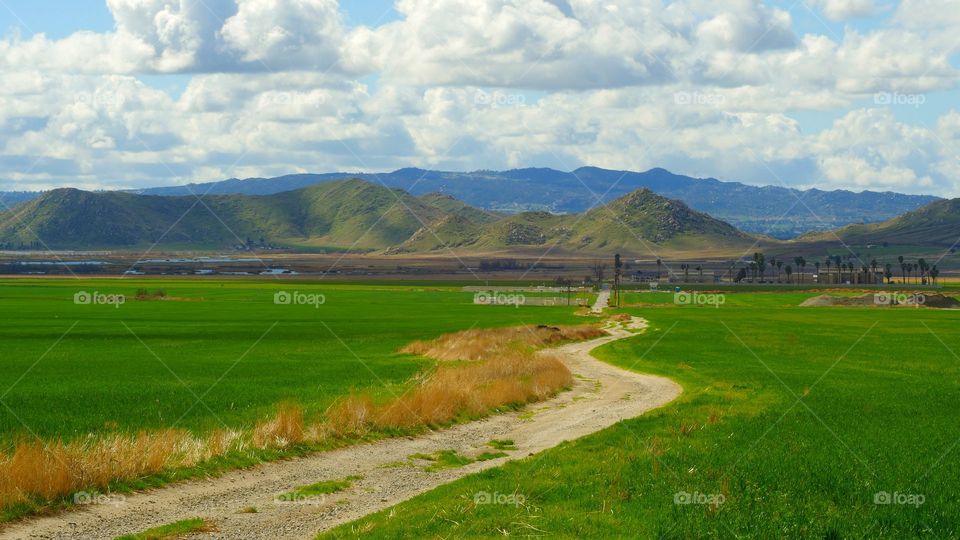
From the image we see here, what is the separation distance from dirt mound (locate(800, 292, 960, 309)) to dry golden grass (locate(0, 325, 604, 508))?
124518mm

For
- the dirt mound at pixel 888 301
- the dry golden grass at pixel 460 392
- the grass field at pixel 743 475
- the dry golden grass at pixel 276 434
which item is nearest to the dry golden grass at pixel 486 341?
the dry golden grass at pixel 460 392

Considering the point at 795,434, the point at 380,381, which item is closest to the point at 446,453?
the point at 795,434

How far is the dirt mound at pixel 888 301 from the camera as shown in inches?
6152

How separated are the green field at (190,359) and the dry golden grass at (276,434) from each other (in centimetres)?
301

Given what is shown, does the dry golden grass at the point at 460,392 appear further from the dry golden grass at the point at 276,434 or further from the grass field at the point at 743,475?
the grass field at the point at 743,475

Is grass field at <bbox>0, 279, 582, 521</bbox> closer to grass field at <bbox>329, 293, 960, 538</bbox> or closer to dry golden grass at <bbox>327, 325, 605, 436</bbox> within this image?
dry golden grass at <bbox>327, 325, 605, 436</bbox>

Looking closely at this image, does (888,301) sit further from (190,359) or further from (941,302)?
(190,359)

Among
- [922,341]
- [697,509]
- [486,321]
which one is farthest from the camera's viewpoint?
[486,321]

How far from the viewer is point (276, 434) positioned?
2545cm

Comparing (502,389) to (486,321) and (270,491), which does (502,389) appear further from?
(486,321)

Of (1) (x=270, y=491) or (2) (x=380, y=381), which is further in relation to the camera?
(2) (x=380, y=381)

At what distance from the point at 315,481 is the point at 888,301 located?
15839 cm

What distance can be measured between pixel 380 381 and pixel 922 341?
5511 cm

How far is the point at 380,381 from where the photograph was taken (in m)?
44.4
